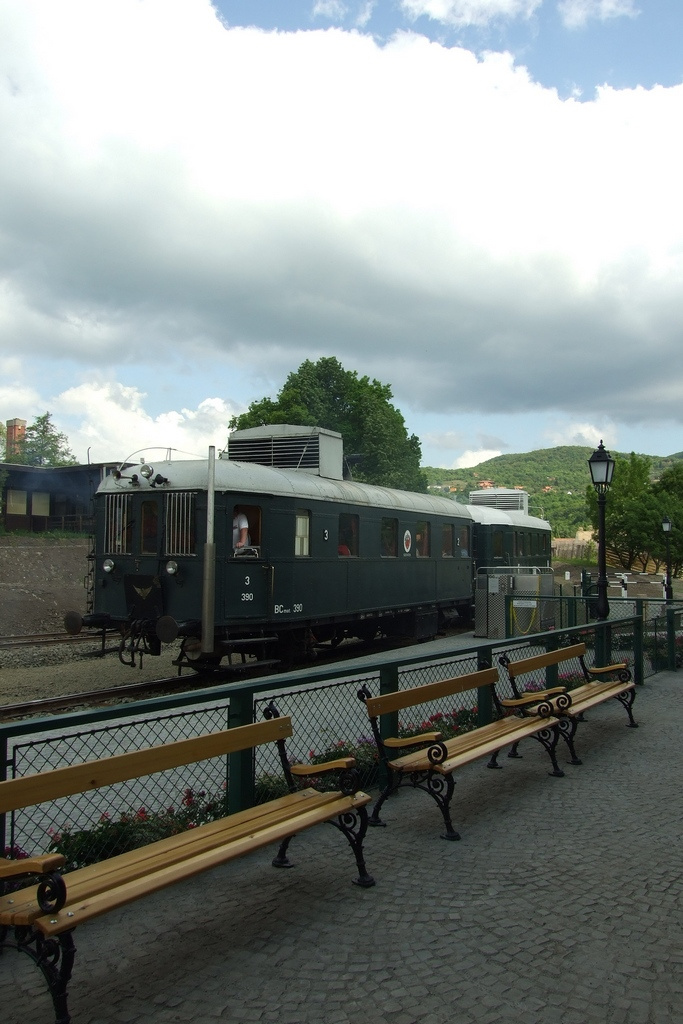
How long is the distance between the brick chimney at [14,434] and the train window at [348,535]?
194 feet

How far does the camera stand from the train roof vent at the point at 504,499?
28547mm

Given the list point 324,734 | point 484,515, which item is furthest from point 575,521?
point 324,734

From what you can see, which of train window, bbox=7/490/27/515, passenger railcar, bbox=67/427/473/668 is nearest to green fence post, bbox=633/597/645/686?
passenger railcar, bbox=67/427/473/668

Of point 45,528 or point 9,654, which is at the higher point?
point 45,528

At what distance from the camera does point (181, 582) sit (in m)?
12.3

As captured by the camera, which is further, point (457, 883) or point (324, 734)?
point (324, 734)

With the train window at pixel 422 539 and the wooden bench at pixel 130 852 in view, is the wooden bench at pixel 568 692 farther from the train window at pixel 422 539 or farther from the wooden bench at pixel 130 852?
the train window at pixel 422 539

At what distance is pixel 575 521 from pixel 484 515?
6476 centimetres

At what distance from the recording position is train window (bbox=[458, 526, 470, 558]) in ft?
67.3

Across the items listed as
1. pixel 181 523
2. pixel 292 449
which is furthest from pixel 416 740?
pixel 292 449

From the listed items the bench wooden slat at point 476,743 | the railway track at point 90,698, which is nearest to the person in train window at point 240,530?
the railway track at point 90,698

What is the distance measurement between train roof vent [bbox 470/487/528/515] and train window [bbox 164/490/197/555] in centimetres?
1756

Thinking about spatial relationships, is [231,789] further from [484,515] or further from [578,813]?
[484,515]

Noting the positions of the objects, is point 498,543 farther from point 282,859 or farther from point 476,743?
point 282,859
